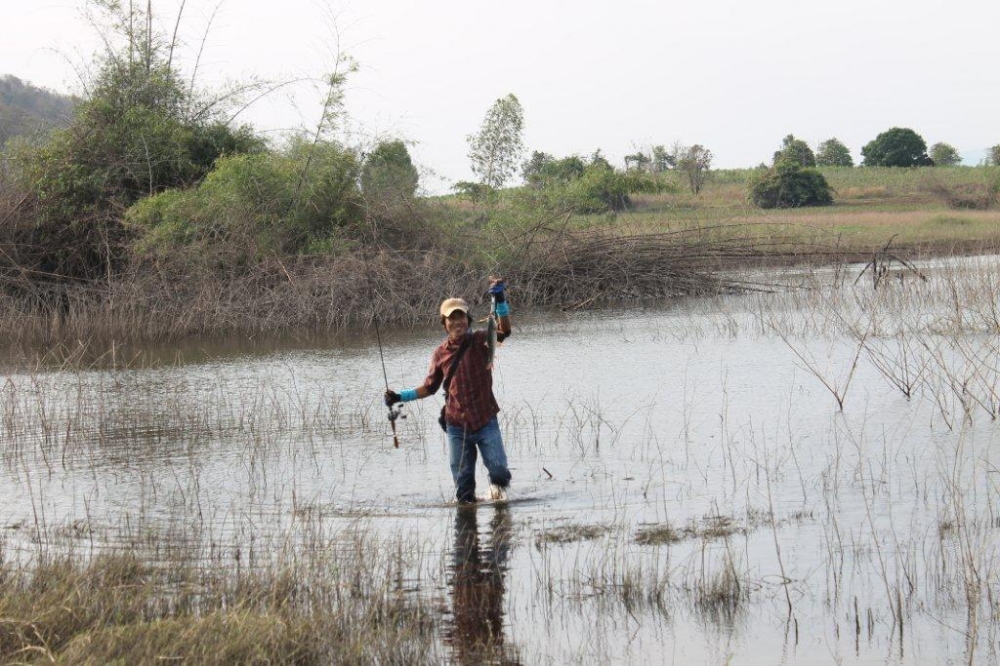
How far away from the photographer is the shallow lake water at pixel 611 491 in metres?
6.11

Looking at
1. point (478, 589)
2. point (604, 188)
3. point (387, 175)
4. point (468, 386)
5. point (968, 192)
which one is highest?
point (387, 175)

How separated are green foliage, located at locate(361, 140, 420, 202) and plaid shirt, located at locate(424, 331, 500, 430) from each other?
61.7 ft

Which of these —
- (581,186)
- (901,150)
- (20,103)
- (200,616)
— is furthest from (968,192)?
(20,103)

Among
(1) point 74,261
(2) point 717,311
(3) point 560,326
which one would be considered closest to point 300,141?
(1) point 74,261

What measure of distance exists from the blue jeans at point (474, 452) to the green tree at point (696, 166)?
1915 inches

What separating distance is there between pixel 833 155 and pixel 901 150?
730cm

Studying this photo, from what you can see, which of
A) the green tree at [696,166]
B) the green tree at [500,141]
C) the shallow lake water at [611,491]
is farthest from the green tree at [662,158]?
the shallow lake water at [611,491]

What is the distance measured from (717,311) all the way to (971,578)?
1599cm

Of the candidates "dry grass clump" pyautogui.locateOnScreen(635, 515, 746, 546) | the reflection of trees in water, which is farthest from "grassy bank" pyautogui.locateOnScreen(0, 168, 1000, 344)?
"dry grass clump" pyautogui.locateOnScreen(635, 515, 746, 546)

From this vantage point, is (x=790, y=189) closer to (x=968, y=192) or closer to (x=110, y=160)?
(x=968, y=192)

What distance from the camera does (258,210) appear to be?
25625 mm

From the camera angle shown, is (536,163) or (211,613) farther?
(536,163)

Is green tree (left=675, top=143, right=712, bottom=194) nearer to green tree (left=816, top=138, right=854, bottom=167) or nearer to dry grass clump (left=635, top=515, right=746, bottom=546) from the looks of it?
green tree (left=816, top=138, right=854, bottom=167)

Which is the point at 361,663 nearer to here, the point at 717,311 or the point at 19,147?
the point at 717,311
